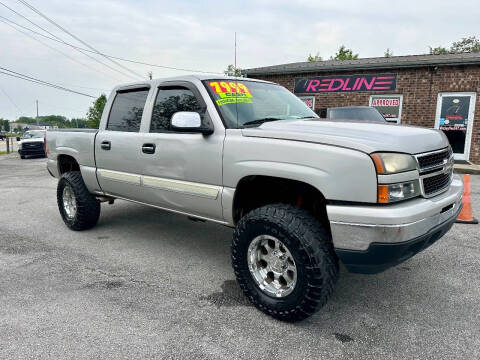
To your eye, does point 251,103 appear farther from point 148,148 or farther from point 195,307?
point 195,307

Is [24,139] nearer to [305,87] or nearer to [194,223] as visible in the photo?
[305,87]

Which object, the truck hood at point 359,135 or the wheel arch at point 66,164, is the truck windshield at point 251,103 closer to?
the truck hood at point 359,135

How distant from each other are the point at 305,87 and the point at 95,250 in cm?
1259

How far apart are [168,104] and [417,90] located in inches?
476

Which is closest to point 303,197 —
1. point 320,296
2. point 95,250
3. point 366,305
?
point 320,296

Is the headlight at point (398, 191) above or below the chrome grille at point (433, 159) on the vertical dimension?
below

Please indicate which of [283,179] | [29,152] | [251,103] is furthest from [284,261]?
[29,152]

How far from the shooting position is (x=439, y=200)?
249cm

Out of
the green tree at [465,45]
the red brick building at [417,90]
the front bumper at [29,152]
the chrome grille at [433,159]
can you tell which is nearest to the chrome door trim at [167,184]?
the chrome grille at [433,159]

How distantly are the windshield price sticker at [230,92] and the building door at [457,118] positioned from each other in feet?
38.0

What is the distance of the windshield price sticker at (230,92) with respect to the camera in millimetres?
3203

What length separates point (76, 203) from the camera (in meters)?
4.65

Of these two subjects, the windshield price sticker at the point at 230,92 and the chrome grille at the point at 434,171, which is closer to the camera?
the chrome grille at the point at 434,171

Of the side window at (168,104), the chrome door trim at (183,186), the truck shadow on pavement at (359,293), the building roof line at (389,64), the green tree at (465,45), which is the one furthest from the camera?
the green tree at (465,45)
